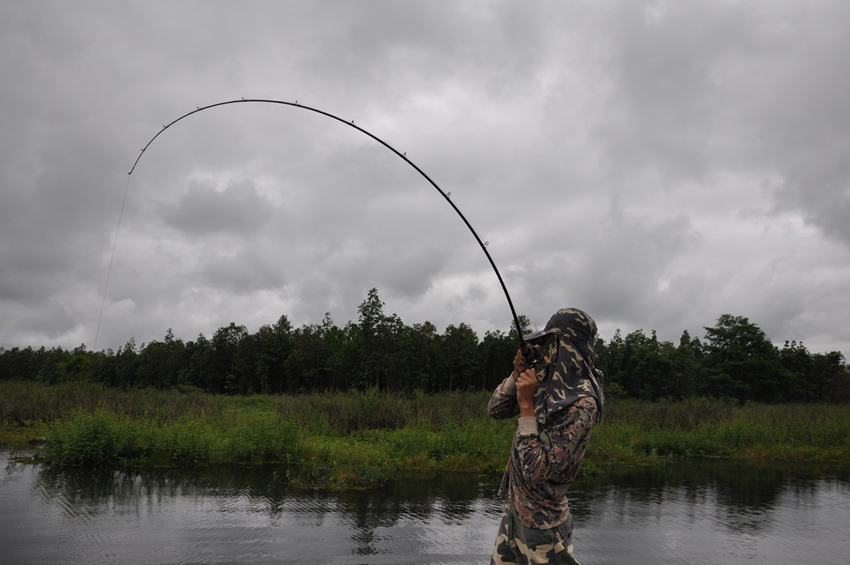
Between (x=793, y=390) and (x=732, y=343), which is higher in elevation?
(x=732, y=343)

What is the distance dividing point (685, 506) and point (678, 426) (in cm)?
1223

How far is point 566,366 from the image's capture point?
2.79 m

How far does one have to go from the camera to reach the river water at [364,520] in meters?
6.13

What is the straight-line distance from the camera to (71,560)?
5.57m

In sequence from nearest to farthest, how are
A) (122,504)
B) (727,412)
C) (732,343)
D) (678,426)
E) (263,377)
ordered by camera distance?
1. (122,504)
2. (678,426)
3. (727,412)
4. (263,377)
5. (732,343)

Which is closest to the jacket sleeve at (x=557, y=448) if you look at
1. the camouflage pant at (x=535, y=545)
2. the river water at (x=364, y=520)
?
the camouflage pant at (x=535, y=545)

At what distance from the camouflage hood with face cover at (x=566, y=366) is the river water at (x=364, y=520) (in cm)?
400

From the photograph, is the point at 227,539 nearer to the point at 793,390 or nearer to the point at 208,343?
the point at 208,343

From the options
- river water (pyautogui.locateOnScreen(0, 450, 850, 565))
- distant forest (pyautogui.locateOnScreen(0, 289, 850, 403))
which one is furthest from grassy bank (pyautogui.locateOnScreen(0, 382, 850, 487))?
distant forest (pyautogui.locateOnScreen(0, 289, 850, 403))

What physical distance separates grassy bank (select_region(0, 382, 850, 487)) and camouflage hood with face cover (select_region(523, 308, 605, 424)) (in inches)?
318

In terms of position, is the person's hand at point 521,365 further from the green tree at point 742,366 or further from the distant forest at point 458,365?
the green tree at point 742,366

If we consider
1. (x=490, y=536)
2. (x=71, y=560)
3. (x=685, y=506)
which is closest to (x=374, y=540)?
(x=490, y=536)

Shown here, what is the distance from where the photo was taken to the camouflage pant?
108 inches

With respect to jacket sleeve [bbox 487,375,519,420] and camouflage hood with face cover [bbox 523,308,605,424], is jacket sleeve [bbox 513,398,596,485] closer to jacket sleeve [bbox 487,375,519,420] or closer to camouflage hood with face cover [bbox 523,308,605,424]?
camouflage hood with face cover [bbox 523,308,605,424]
